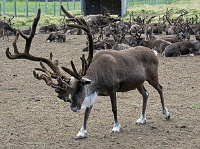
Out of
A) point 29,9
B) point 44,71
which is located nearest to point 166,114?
point 44,71

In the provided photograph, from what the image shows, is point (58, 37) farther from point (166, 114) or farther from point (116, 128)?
point (116, 128)

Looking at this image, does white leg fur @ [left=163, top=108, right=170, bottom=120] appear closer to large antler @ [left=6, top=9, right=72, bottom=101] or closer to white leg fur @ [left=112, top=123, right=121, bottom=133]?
white leg fur @ [left=112, top=123, right=121, bottom=133]

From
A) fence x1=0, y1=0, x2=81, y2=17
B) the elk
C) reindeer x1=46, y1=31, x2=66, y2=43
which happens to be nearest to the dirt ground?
the elk

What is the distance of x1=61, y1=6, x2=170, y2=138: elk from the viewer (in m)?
7.21

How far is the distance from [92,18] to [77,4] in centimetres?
2437

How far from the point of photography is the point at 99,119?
8797 mm

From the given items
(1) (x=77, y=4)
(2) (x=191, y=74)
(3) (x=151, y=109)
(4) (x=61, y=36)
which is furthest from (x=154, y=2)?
(3) (x=151, y=109)

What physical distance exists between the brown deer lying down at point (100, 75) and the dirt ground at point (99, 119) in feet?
0.94

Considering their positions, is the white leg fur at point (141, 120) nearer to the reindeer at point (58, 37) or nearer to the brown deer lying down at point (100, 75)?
the brown deer lying down at point (100, 75)

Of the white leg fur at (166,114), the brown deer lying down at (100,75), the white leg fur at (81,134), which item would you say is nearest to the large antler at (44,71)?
the brown deer lying down at (100,75)

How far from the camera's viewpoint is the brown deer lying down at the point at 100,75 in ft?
23.3

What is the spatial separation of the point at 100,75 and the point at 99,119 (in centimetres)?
139

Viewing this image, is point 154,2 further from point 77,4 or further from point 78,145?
point 78,145

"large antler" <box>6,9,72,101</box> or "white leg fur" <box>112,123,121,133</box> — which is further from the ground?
"large antler" <box>6,9,72,101</box>
